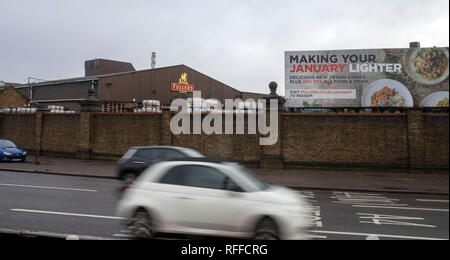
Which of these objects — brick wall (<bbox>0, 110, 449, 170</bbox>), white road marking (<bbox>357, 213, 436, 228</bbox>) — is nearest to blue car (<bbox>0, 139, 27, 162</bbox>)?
brick wall (<bbox>0, 110, 449, 170</bbox>)

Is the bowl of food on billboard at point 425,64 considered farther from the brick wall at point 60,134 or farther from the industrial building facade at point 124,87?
the brick wall at point 60,134

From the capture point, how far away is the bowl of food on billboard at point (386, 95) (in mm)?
20438

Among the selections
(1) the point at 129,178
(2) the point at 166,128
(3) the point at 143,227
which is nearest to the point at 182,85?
(2) the point at 166,128

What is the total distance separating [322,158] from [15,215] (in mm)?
15879

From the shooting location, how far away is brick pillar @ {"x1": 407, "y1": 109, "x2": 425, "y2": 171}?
61.0 ft

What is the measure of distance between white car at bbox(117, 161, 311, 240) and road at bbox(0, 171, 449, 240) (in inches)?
34.4

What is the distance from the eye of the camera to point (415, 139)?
1873 cm

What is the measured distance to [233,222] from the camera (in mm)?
5855

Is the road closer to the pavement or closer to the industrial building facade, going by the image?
the pavement

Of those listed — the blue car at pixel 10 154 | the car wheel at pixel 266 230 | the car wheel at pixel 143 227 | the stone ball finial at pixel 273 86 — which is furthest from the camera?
the blue car at pixel 10 154

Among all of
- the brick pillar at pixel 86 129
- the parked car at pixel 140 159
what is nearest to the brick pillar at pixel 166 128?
the brick pillar at pixel 86 129
